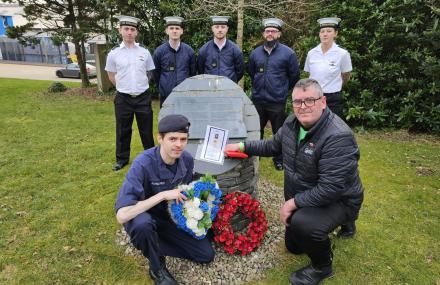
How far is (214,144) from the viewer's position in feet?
11.4

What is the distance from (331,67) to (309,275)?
2.93 metres

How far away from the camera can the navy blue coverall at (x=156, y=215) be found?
2723 mm

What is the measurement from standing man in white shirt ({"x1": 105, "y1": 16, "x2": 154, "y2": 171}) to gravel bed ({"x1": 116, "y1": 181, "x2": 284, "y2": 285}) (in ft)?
6.40

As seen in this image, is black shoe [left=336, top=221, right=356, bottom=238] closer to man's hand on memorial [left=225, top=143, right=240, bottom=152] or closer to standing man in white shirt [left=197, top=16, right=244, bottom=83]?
man's hand on memorial [left=225, top=143, right=240, bottom=152]

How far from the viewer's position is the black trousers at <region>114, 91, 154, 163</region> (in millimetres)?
5129

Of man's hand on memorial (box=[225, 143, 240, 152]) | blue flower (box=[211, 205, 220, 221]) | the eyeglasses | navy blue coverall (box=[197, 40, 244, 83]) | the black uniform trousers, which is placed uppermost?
navy blue coverall (box=[197, 40, 244, 83])

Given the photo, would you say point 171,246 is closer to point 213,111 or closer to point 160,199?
point 160,199

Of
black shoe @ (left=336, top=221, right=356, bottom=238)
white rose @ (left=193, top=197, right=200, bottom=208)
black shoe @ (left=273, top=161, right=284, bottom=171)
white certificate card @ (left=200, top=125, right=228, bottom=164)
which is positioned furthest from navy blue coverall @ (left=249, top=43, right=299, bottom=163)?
white rose @ (left=193, top=197, right=200, bottom=208)

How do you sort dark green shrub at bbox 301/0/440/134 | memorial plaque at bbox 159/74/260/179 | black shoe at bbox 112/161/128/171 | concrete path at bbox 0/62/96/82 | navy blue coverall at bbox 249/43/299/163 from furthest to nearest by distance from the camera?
concrete path at bbox 0/62/96/82, dark green shrub at bbox 301/0/440/134, black shoe at bbox 112/161/128/171, navy blue coverall at bbox 249/43/299/163, memorial plaque at bbox 159/74/260/179

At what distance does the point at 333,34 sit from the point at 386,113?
12.3 ft

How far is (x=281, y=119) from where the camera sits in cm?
541

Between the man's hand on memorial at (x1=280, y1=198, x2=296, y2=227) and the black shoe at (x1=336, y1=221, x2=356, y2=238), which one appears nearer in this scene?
the man's hand on memorial at (x1=280, y1=198, x2=296, y2=227)

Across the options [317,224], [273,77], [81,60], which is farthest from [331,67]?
[81,60]

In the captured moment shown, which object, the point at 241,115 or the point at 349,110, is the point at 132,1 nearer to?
the point at 349,110
